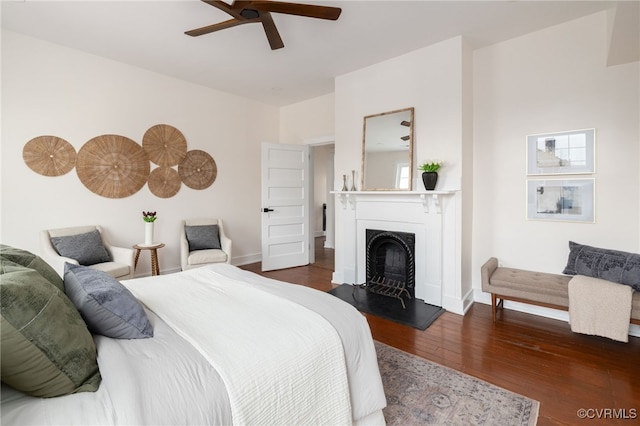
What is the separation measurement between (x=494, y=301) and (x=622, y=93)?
7.14 ft

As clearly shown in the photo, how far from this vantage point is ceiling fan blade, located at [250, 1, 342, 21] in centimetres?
215

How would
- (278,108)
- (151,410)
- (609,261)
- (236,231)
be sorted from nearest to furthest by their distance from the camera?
(151,410) < (609,261) < (236,231) < (278,108)

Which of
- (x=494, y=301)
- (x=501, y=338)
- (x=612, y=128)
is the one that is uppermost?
(x=612, y=128)

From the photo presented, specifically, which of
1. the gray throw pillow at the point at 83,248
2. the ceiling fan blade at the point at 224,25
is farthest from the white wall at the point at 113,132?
the ceiling fan blade at the point at 224,25

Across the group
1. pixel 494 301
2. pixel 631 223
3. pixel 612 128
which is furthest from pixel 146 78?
pixel 631 223

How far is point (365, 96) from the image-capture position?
3820mm

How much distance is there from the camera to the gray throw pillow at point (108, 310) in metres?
1.18

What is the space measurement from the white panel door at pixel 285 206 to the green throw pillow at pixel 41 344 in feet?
12.0

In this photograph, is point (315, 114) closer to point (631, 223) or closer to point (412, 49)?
point (412, 49)

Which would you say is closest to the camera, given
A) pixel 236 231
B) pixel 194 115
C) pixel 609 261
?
pixel 609 261

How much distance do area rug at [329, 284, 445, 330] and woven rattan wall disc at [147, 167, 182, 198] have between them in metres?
2.68

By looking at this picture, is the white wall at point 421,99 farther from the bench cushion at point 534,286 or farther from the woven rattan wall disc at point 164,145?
the woven rattan wall disc at point 164,145

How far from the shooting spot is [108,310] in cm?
120

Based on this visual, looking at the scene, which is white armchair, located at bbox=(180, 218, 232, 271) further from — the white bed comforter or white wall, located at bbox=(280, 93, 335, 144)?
the white bed comforter
